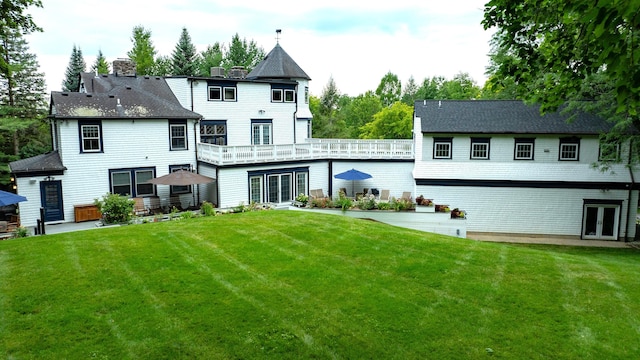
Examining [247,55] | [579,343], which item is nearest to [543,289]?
[579,343]

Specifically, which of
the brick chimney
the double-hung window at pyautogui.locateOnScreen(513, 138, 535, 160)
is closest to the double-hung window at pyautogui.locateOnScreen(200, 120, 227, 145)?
the brick chimney

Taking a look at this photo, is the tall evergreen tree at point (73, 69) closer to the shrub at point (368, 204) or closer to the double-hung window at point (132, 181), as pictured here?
the double-hung window at point (132, 181)

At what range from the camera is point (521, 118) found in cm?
2598

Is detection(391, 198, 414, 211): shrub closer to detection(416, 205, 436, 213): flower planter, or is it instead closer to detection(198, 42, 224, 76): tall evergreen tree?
detection(416, 205, 436, 213): flower planter

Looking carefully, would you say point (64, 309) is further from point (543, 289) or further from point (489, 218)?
point (489, 218)

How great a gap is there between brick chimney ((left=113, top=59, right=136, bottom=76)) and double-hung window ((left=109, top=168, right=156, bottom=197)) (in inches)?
308

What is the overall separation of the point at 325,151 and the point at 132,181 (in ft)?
37.6

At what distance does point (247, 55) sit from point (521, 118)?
48.1 meters

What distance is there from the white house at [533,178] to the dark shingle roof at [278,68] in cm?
1051

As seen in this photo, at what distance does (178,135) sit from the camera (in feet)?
82.6

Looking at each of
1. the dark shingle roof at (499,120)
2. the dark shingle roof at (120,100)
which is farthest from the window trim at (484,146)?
the dark shingle roof at (120,100)

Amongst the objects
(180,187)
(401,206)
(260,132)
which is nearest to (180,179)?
(180,187)

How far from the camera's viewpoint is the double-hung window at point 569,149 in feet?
81.8

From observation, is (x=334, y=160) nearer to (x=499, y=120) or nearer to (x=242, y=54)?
(x=499, y=120)
